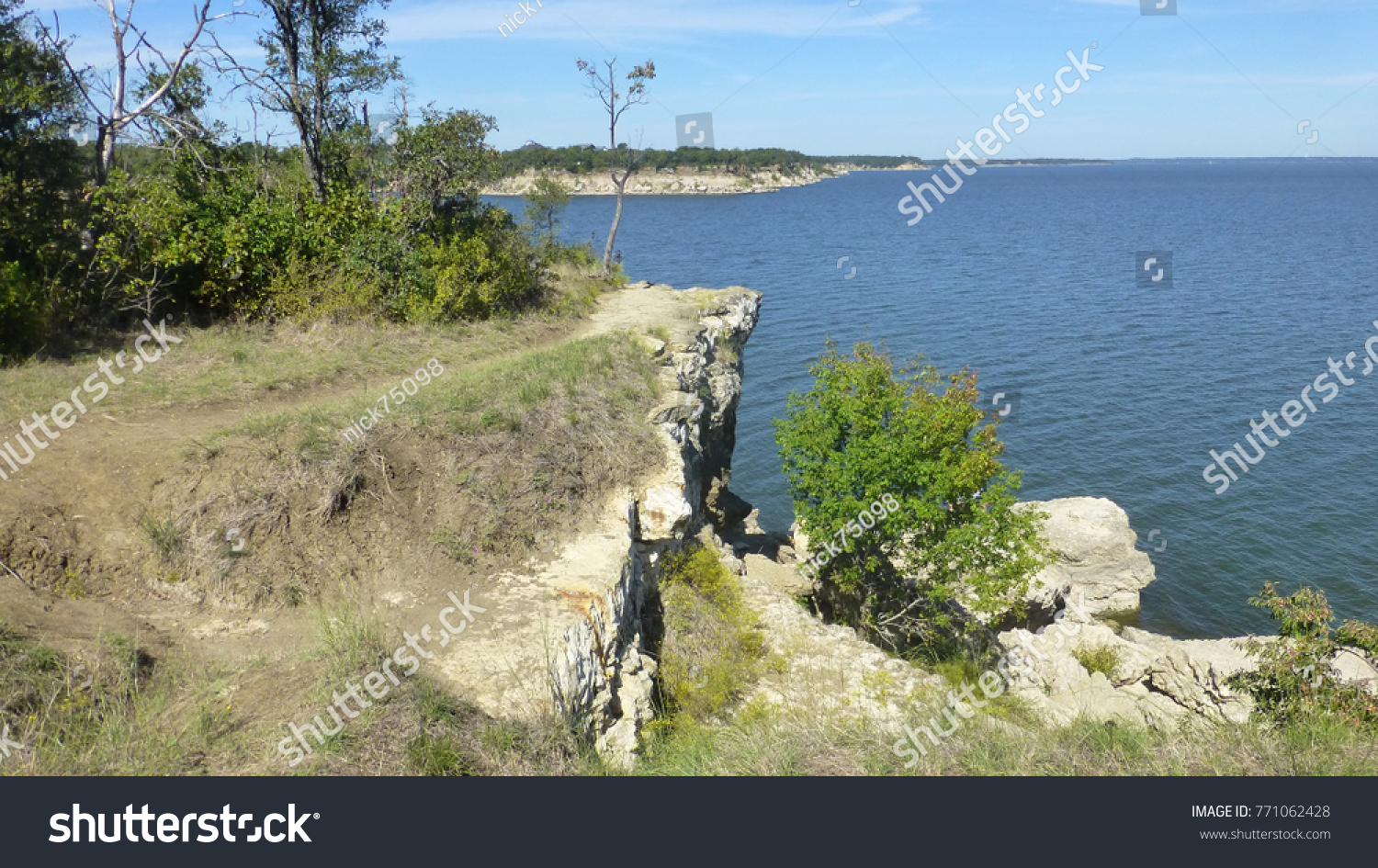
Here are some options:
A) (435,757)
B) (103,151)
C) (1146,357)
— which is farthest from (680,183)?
(435,757)

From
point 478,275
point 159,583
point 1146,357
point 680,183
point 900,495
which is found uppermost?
point 680,183

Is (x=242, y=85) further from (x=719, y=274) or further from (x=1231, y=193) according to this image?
(x=1231, y=193)

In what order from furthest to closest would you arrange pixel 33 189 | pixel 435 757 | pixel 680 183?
pixel 680 183, pixel 33 189, pixel 435 757

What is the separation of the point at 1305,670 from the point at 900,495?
8.39 m

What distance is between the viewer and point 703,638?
15953mm

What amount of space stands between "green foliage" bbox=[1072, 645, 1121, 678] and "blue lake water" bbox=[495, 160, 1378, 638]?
648 centimetres

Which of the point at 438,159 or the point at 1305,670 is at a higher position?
the point at 438,159

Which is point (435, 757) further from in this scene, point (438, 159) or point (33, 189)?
point (438, 159)

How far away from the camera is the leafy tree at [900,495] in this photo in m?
19.2

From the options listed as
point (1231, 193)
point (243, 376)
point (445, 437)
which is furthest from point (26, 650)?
point (1231, 193)

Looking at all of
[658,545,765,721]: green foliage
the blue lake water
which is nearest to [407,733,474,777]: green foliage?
[658,545,765,721]: green foliage

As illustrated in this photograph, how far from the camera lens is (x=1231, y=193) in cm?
18188

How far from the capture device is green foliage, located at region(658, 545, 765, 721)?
14258mm

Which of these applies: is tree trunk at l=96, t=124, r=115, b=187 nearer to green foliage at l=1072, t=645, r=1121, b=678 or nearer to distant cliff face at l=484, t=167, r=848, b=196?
green foliage at l=1072, t=645, r=1121, b=678
